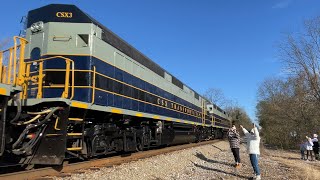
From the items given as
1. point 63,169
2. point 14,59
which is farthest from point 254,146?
point 14,59

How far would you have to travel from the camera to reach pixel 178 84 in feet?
67.7

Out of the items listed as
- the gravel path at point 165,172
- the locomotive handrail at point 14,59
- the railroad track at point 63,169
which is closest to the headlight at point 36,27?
the locomotive handrail at point 14,59

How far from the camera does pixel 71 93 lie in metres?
8.18

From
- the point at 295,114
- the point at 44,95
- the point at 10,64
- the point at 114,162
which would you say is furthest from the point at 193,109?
the point at 10,64

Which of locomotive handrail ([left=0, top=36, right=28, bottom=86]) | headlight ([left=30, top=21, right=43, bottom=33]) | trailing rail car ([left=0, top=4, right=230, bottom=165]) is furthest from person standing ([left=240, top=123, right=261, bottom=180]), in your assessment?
headlight ([left=30, top=21, right=43, bottom=33])

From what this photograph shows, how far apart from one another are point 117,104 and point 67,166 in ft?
9.75

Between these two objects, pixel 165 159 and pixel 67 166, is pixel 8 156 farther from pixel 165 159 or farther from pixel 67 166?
pixel 165 159

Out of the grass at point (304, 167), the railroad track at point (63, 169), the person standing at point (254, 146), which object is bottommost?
the grass at point (304, 167)

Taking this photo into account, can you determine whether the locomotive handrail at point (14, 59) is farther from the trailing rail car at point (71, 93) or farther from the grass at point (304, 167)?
the grass at point (304, 167)

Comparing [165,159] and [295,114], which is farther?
[295,114]

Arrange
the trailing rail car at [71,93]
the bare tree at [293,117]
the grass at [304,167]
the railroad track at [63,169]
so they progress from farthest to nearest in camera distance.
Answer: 1. the bare tree at [293,117]
2. the grass at [304,167]
3. the trailing rail car at [71,93]
4. the railroad track at [63,169]

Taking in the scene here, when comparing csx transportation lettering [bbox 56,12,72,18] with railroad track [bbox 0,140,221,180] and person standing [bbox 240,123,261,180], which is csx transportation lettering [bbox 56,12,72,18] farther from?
person standing [bbox 240,123,261,180]

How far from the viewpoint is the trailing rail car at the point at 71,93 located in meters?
7.21

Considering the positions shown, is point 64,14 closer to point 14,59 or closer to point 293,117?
point 14,59
